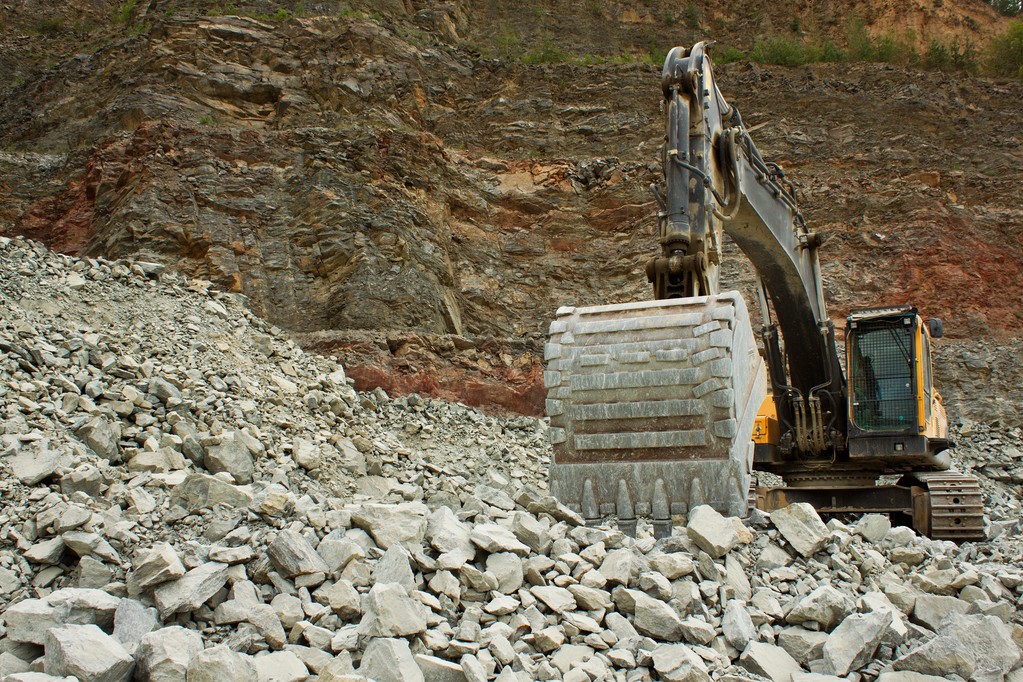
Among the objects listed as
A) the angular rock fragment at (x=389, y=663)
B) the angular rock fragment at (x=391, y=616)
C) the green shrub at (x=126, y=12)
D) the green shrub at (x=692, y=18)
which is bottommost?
the angular rock fragment at (x=389, y=663)

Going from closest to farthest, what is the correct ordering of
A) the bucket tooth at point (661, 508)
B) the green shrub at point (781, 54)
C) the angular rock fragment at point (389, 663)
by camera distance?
the angular rock fragment at point (389, 663) → the bucket tooth at point (661, 508) → the green shrub at point (781, 54)

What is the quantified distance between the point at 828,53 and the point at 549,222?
10637 millimetres

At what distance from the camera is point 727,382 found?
15.9ft

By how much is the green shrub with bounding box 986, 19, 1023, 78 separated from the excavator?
2158cm

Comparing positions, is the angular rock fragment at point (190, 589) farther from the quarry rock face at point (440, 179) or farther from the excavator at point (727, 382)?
the quarry rock face at point (440, 179)

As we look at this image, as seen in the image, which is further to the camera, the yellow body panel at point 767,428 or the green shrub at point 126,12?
the green shrub at point 126,12

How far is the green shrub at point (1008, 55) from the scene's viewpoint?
25359 millimetres

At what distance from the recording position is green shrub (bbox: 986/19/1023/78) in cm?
2536

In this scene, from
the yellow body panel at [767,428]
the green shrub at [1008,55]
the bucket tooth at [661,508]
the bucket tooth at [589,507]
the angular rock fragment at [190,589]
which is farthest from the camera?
the green shrub at [1008,55]

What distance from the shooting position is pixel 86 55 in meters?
21.4

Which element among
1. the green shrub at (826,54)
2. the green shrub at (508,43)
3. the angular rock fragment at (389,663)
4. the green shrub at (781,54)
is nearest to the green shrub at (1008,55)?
the green shrub at (826,54)

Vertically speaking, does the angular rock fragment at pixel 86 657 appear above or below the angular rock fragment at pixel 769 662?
above

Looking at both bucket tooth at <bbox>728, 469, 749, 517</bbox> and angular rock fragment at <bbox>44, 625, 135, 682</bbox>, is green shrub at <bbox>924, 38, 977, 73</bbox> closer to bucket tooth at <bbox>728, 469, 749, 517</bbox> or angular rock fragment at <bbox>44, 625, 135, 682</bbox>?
bucket tooth at <bbox>728, 469, 749, 517</bbox>

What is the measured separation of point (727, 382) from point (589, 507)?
1038mm
